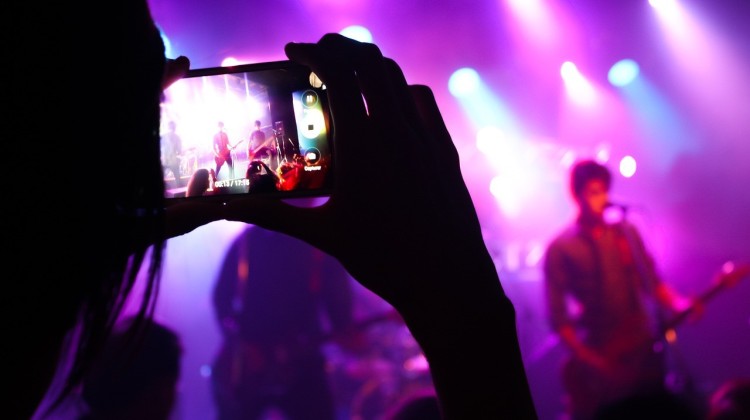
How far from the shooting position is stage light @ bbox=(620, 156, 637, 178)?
14.7ft

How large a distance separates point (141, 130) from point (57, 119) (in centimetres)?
6

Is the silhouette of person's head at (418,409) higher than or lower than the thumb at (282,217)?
lower

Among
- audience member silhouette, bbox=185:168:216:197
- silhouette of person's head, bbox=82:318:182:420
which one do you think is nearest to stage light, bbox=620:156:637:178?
silhouette of person's head, bbox=82:318:182:420

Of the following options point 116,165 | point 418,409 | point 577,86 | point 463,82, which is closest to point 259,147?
point 116,165

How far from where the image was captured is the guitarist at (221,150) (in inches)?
36.0

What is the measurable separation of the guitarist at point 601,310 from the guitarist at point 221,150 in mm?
2314

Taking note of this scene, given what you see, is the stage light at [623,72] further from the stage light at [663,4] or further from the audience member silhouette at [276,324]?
the audience member silhouette at [276,324]

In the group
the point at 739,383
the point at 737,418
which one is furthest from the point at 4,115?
the point at 739,383

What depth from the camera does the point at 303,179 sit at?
876 mm

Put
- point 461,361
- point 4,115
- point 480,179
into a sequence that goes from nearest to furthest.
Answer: point 4,115 < point 461,361 < point 480,179

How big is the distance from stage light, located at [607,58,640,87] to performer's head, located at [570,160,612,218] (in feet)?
5.87

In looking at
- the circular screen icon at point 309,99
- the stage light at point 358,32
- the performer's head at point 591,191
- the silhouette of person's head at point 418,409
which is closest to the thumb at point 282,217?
the circular screen icon at point 309,99

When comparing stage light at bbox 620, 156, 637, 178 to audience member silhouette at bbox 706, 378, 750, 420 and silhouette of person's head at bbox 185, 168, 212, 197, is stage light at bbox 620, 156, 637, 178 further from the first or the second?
silhouette of person's head at bbox 185, 168, 212, 197

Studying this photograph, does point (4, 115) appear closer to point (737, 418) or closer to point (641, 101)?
point (737, 418)
